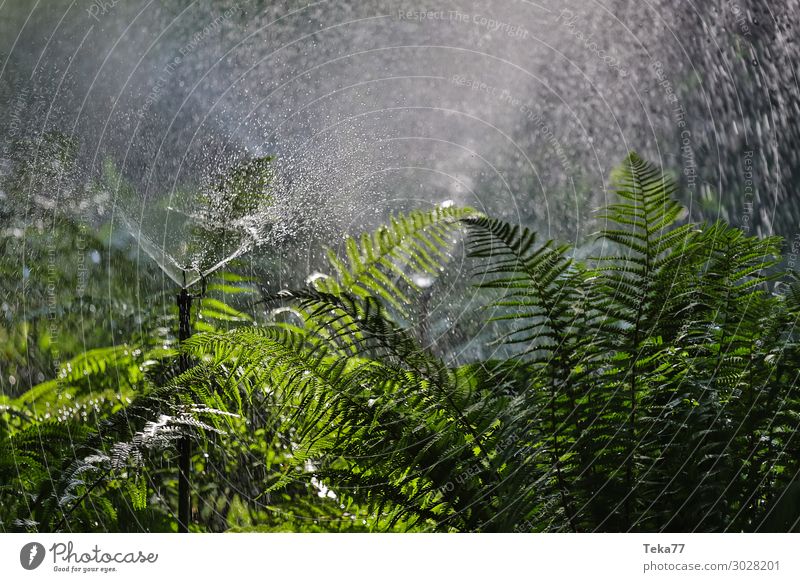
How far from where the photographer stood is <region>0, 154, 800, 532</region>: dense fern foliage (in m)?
0.72

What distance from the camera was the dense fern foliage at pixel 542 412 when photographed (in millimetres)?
721

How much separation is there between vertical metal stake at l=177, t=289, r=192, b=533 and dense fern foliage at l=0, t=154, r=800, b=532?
1.9 inches

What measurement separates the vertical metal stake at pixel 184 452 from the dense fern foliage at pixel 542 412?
1.9 inches

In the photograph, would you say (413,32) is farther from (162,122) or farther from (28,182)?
(28,182)

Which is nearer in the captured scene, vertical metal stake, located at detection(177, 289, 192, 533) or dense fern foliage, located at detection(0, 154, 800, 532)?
dense fern foliage, located at detection(0, 154, 800, 532)

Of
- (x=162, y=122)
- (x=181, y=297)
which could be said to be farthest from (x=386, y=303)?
(x=162, y=122)

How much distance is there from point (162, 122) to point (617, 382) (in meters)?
0.64

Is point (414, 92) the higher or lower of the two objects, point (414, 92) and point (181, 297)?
the higher

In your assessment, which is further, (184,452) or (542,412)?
(184,452)

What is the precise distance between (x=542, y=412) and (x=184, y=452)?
0.44 metres

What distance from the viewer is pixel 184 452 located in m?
0.90
